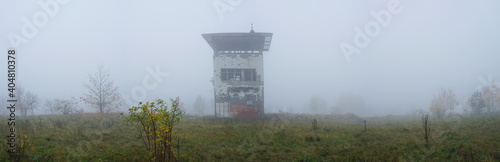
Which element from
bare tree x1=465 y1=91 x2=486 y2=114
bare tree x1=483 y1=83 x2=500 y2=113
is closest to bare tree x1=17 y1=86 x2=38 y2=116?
bare tree x1=465 y1=91 x2=486 y2=114

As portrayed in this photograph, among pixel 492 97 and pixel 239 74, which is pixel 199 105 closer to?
pixel 239 74

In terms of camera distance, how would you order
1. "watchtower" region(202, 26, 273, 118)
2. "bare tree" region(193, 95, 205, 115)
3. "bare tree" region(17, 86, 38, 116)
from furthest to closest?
"bare tree" region(193, 95, 205, 115)
"bare tree" region(17, 86, 38, 116)
"watchtower" region(202, 26, 273, 118)

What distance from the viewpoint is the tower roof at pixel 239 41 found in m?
30.0

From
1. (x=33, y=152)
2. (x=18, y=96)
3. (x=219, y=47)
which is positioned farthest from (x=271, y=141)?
(x=18, y=96)

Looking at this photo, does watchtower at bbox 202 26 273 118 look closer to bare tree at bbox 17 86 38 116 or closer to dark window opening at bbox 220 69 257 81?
dark window opening at bbox 220 69 257 81

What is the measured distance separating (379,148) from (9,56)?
13570 millimetres

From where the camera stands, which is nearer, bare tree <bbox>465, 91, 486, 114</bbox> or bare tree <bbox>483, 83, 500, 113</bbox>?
bare tree <bbox>465, 91, 486, 114</bbox>

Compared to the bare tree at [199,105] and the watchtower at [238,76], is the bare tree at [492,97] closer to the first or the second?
the watchtower at [238,76]

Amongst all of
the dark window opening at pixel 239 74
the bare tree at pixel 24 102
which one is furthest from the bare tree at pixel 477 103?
the bare tree at pixel 24 102

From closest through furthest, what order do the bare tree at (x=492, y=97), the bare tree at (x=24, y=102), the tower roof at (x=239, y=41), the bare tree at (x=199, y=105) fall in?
the tower roof at (x=239, y=41) → the bare tree at (x=24, y=102) → the bare tree at (x=492, y=97) → the bare tree at (x=199, y=105)

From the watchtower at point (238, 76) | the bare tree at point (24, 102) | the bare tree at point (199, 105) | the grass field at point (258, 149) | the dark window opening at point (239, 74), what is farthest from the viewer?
the bare tree at point (199, 105)

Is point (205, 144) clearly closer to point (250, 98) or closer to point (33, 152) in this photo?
point (33, 152)

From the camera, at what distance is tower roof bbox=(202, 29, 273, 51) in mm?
30047

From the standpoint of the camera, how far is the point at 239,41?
103 feet
